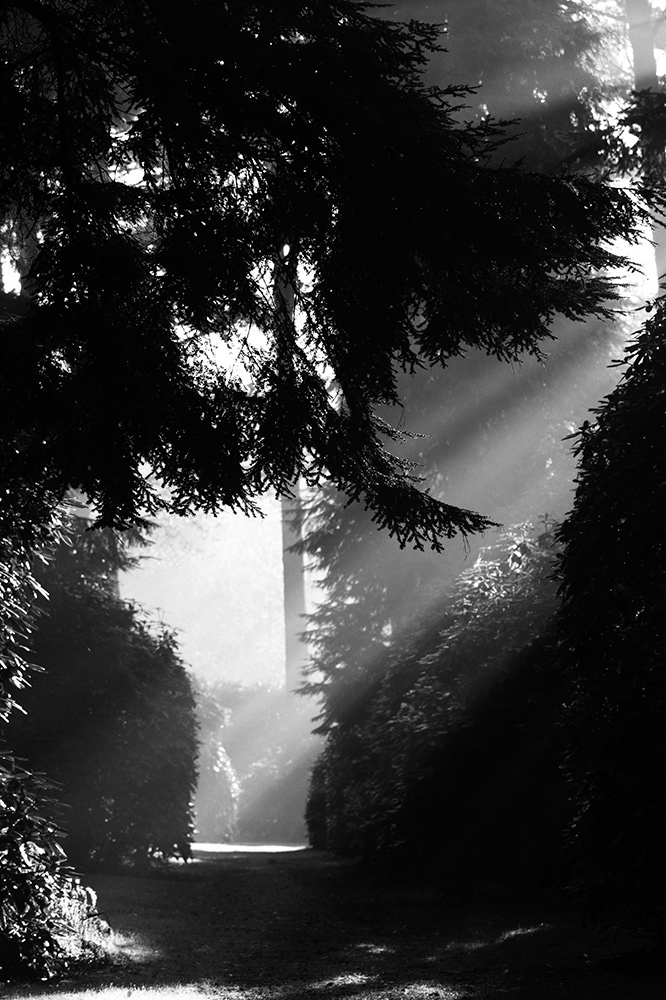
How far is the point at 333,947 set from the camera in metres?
8.95

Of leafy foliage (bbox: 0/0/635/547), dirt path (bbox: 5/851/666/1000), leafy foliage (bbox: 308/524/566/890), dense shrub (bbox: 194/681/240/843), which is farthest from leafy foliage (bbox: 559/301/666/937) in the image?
dense shrub (bbox: 194/681/240/843)

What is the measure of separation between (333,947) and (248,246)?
6.45 m

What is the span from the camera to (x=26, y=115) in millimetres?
5785

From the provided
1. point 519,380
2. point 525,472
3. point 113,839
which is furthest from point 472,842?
point 519,380

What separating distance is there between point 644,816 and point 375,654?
34.7 ft

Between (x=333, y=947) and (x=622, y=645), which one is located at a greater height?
(x=622, y=645)

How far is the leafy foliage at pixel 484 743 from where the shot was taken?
10.1 m

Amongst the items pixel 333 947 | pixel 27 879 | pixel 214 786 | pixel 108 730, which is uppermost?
pixel 108 730

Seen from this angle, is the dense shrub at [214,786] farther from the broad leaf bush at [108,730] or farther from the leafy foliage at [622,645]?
the leafy foliage at [622,645]

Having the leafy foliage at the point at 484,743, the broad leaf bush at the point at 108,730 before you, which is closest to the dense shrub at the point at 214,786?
the broad leaf bush at the point at 108,730

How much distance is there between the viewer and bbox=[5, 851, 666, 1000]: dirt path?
22.6ft

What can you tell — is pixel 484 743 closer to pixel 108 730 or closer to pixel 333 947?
pixel 333 947

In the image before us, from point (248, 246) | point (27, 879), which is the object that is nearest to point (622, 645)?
point (248, 246)

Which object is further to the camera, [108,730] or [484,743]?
[108,730]
